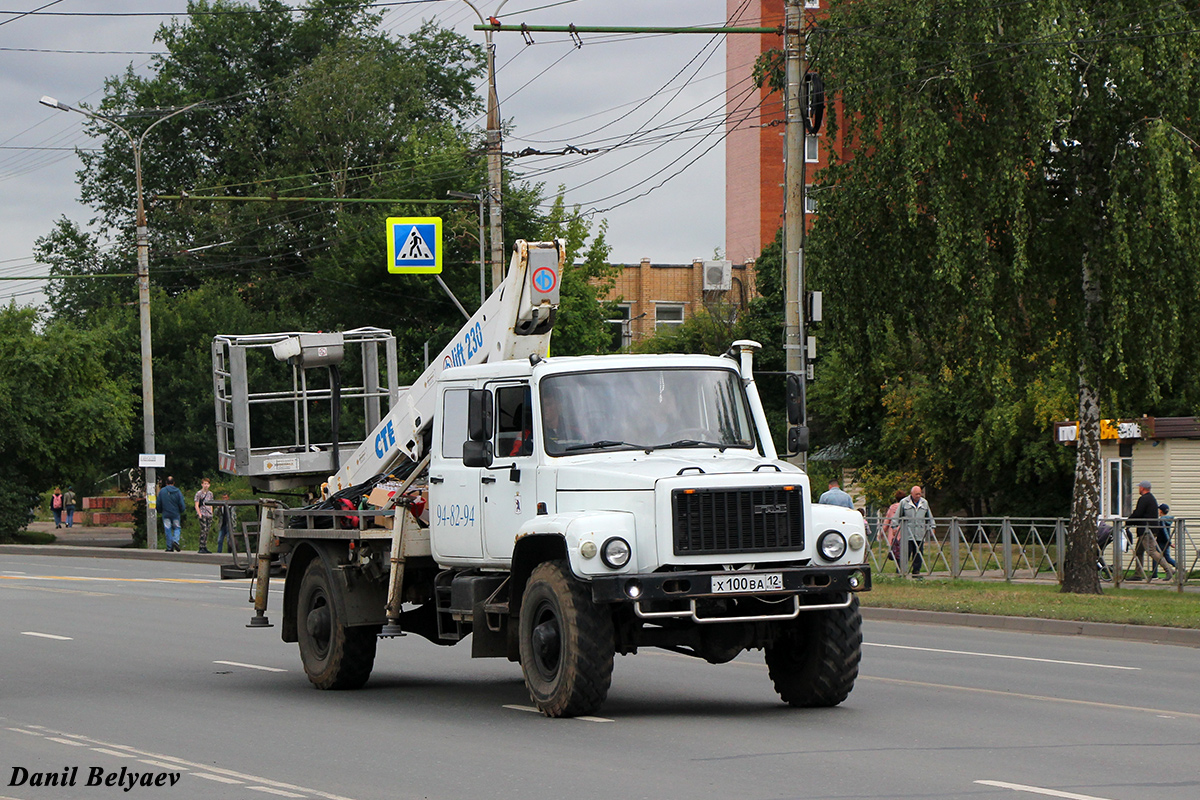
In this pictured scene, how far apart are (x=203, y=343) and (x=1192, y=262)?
144 ft

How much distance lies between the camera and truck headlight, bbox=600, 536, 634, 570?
10969 mm

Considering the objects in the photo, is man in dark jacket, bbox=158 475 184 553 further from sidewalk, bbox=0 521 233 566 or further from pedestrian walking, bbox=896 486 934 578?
pedestrian walking, bbox=896 486 934 578

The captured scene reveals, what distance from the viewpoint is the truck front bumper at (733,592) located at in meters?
10.9

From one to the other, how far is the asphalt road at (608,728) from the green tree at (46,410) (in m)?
34.8

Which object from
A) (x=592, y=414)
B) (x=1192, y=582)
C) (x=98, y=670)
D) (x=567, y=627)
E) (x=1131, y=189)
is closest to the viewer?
(x=567, y=627)

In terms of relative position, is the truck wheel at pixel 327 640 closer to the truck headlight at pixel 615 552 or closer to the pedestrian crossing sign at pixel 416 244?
the truck headlight at pixel 615 552

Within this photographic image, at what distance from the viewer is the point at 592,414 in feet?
39.3

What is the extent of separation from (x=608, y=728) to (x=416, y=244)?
2383cm

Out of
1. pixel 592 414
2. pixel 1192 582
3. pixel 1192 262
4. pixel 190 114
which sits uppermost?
pixel 190 114

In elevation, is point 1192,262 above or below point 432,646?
above

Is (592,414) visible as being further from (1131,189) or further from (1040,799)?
(1131,189)

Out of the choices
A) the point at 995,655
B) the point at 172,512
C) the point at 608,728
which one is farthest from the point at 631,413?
the point at 172,512

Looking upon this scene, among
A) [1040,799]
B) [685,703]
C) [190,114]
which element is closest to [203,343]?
[190,114]

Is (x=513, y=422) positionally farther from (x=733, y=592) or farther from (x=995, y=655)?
(x=995, y=655)
